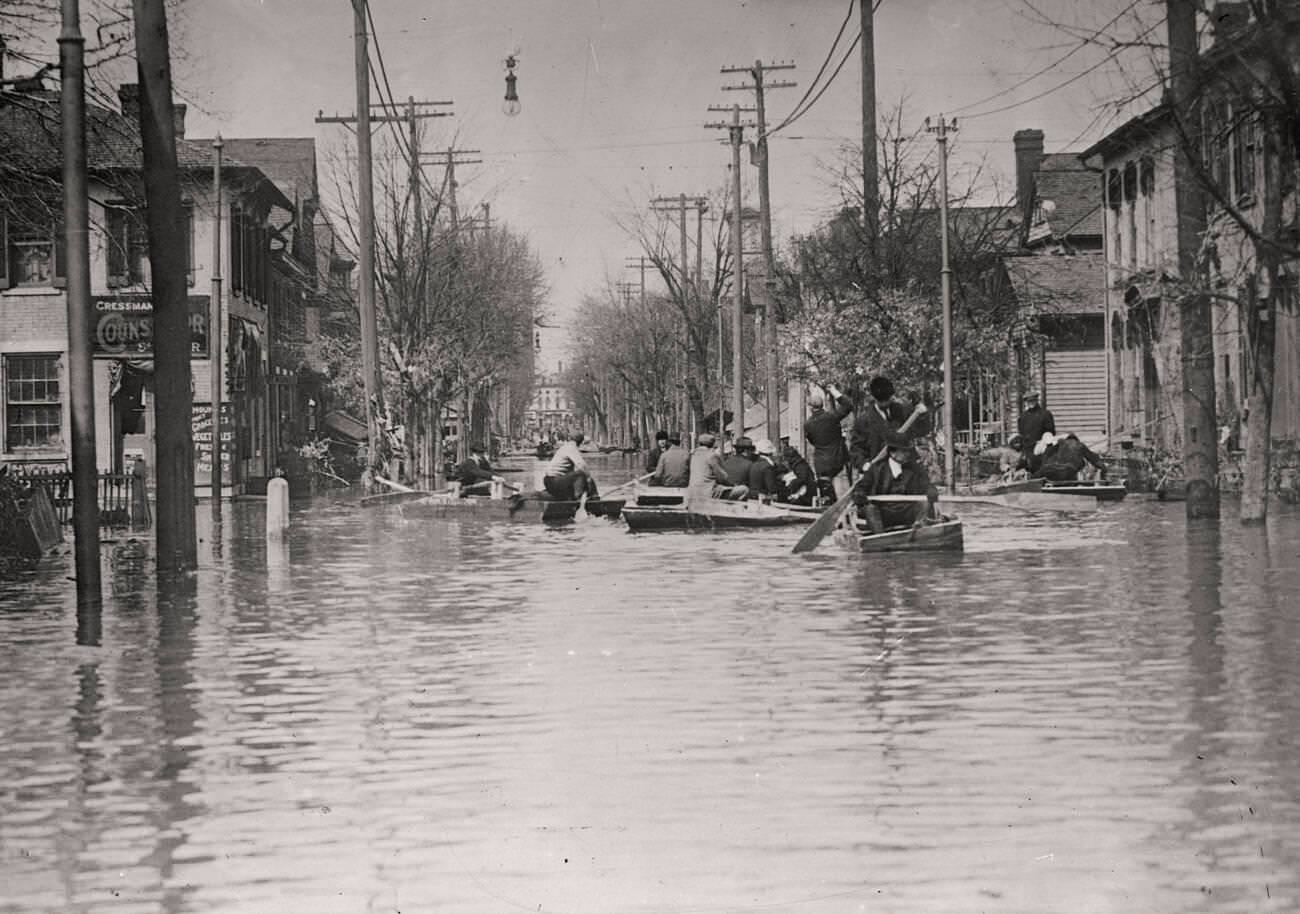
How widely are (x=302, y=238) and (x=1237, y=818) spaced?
62330 millimetres

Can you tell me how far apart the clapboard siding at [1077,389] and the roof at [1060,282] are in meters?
1.72

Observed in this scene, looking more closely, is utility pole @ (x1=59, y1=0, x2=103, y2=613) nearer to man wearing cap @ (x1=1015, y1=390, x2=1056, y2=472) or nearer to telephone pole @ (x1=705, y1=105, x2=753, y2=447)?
man wearing cap @ (x1=1015, y1=390, x2=1056, y2=472)

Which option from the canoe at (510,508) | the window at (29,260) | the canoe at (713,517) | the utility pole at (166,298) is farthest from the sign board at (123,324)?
the window at (29,260)

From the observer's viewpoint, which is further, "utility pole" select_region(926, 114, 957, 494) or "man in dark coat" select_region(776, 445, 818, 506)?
"utility pole" select_region(926, 114, 957, 494)

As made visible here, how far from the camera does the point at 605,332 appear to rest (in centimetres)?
12400

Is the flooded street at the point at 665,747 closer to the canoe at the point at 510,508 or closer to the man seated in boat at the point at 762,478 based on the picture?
the man seated in boat at the point at 762,478

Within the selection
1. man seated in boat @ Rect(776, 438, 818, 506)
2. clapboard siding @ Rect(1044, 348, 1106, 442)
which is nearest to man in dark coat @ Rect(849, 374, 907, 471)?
man seated in boat @ Rect(776, 438, 818, 506)

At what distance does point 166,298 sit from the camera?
21.5 metres

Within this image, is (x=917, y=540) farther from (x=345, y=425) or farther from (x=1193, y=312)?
(x=345, y=425)

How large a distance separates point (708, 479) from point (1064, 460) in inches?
382

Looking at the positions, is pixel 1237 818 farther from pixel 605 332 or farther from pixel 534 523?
pixel 605 332

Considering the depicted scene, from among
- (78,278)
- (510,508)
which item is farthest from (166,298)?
(510,508)

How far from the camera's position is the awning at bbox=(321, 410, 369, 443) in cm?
7356

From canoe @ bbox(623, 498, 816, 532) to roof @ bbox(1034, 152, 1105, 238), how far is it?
29462mm
